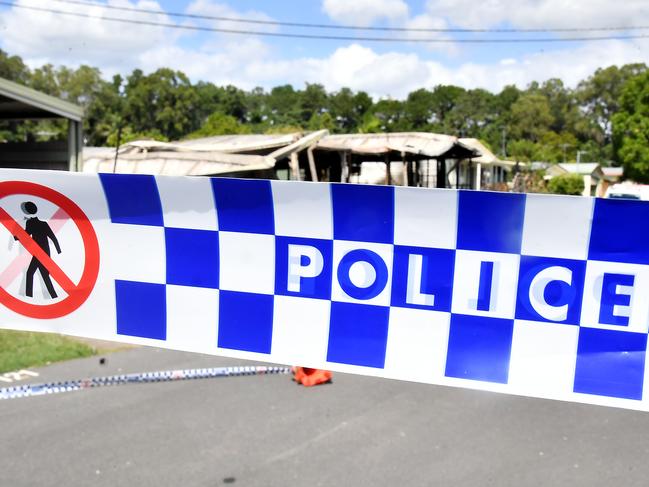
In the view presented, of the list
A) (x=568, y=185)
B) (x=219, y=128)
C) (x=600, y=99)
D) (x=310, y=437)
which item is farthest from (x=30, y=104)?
(x=600, y=99)

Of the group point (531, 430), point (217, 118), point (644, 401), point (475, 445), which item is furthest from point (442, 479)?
point (217, 118)

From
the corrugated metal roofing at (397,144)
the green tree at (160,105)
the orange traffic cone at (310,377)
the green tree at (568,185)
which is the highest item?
the green tree at (160,105)

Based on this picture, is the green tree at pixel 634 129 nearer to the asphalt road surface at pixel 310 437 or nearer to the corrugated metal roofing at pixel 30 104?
the corrugated metal roofing at pixel 30 104

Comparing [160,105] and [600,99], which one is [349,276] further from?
[600,99]

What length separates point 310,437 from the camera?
15.8 ft

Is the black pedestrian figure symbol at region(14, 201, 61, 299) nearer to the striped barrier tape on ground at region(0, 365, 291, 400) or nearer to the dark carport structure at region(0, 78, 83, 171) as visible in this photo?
the striped barrier tape on ground at region(0, 365, 291, 400)

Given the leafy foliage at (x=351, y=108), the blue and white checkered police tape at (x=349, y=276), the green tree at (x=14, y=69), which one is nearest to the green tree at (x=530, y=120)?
the leafy foliage at (x=351, y=108)

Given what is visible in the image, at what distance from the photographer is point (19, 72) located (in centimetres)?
7562

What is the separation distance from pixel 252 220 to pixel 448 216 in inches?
30.2

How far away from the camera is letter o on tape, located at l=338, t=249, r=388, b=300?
7.66ft

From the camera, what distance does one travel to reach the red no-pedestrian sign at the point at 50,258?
2.68 meters

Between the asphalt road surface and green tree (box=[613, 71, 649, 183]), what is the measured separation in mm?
38642

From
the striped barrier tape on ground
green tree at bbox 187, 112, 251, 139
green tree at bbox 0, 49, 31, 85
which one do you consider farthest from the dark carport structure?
green tree at bbox 0, 49, 31, 85

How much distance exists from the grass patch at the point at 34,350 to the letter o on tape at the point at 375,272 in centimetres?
550
